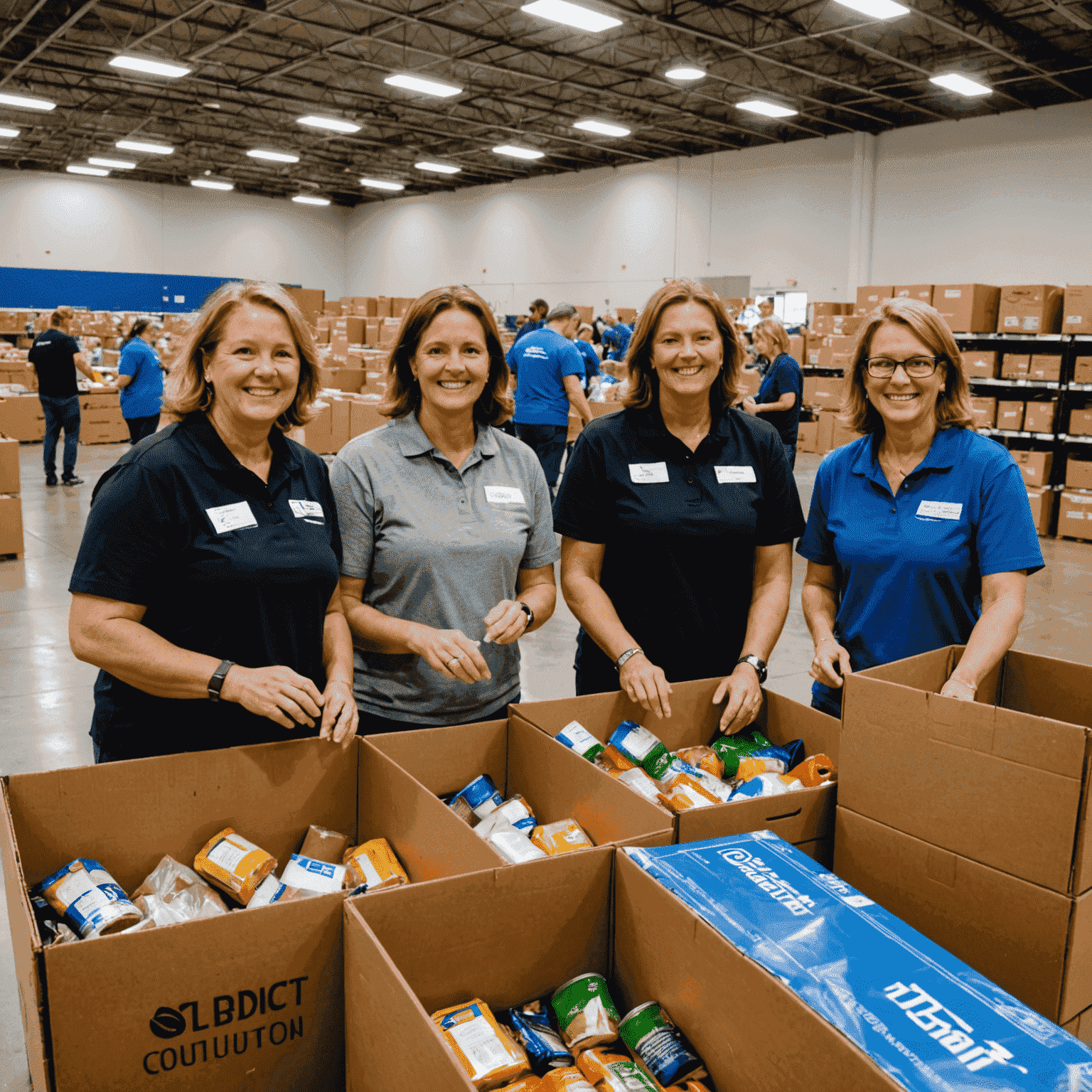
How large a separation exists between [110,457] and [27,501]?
3035mm

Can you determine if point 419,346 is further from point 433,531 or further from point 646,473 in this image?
point 646,473

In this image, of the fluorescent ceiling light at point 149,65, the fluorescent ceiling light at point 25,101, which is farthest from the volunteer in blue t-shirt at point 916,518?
the fluorescent ceiling light at point 25,101

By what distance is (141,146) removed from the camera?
16.7 meters

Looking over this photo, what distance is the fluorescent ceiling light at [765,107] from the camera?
40.0 feet

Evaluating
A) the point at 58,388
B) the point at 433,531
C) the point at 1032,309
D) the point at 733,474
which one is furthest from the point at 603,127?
the point at 433,531

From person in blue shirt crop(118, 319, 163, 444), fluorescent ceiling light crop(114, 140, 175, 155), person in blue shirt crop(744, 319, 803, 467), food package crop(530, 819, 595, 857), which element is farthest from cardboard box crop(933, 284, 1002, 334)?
fluorescent ceiling light crop(114, 140, 175, 155)

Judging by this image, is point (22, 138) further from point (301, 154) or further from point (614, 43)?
point (614, 43)

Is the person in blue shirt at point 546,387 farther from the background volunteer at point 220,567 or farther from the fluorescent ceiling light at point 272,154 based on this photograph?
the fluorescent ceiling light at point 272,154

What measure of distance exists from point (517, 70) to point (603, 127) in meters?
2.33

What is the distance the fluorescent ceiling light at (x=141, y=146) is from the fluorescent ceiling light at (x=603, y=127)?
8.09 metres

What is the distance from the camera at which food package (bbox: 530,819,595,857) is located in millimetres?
1297

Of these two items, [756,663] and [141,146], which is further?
[141,146]

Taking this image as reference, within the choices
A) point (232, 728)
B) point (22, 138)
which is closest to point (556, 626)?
point (232, 728)

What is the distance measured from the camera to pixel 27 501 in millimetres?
7938
